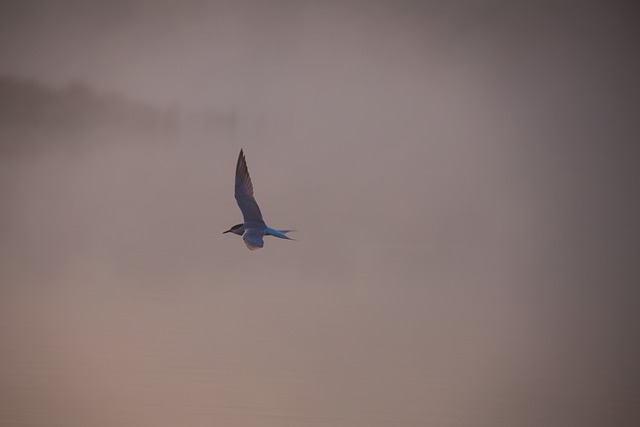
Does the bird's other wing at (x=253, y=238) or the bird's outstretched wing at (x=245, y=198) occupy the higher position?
the bird's outstretched wing at (x=245, y=198)

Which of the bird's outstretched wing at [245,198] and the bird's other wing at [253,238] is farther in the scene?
the bird's outstretched wing at [245,198]

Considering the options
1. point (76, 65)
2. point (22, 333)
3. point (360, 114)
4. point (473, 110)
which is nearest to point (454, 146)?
point (473, 110)

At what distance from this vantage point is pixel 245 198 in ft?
7.85

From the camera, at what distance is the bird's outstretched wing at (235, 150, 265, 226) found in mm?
2391

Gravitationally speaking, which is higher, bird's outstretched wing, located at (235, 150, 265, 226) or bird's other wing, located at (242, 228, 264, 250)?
bird's outstretched wing, located at (235, 150, 265, 226)

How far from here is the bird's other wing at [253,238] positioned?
85.3 inches

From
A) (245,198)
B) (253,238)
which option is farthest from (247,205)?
(253,238)

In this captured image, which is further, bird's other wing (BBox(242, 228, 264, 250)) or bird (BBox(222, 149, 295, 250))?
bird (BBox(222, 149, 295, 250))

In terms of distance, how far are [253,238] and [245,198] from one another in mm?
201

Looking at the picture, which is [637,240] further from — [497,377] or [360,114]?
[360,114]

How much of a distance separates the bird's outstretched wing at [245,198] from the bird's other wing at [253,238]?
2.3 inches

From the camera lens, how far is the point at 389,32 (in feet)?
12.8

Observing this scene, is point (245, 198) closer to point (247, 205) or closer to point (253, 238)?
point (247, 205)

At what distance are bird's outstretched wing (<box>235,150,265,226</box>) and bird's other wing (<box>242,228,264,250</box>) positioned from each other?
0.06 metres
